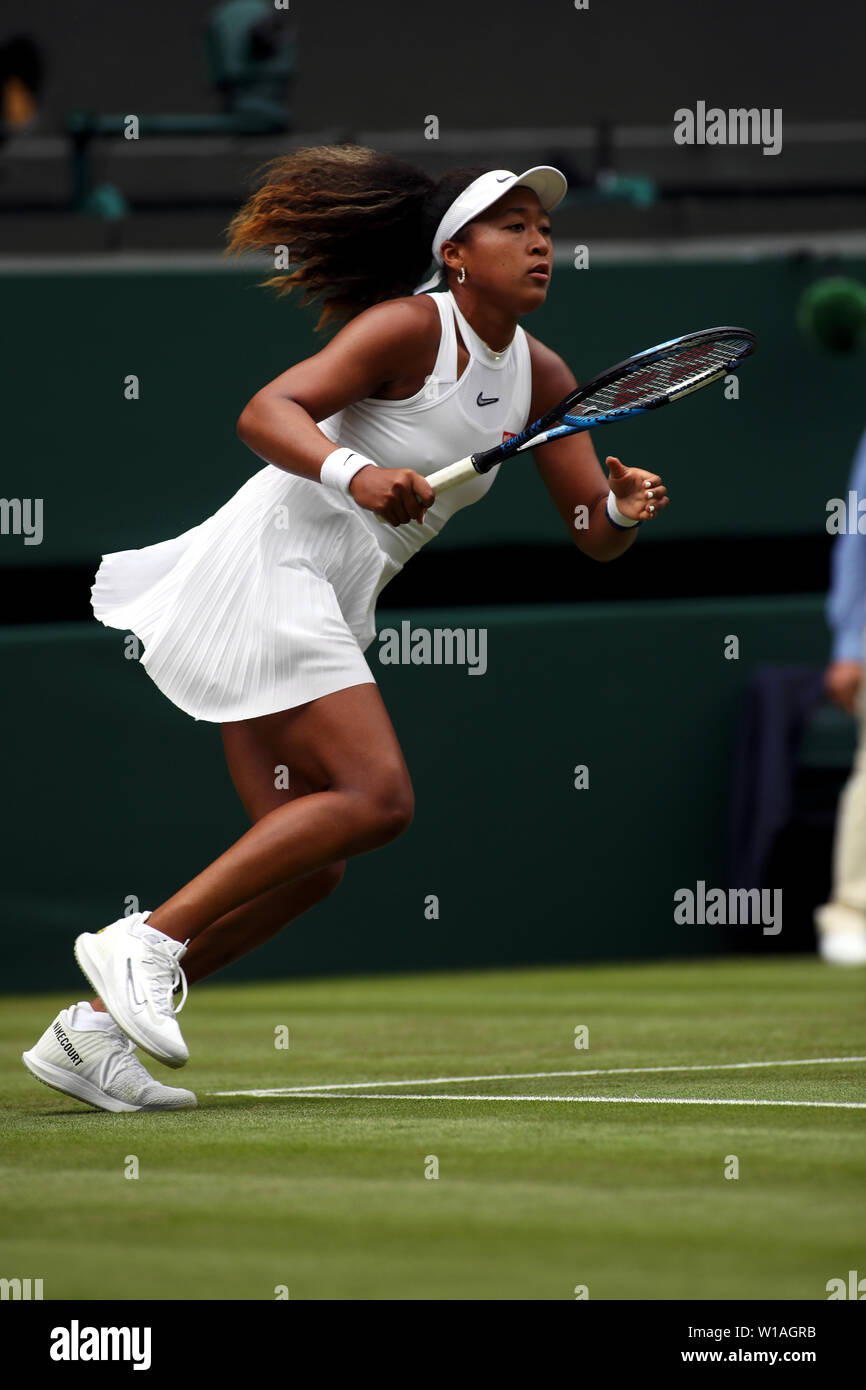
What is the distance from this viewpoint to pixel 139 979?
4.34 meters

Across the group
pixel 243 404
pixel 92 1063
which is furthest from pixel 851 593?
pixel 92 1063

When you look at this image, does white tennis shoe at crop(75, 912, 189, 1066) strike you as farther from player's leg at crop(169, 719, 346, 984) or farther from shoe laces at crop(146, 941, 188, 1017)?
player's leg at crop(169, 719, 346, 984)

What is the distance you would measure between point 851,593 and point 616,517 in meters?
3.19

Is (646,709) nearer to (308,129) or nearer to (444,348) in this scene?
(444,348)

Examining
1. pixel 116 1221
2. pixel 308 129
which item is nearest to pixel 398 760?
pixel 116 1221

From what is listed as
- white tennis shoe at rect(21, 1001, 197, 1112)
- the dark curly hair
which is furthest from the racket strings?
white tennis shoe at rect(21, 1001, 197, 1112)

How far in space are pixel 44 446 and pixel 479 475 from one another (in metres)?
4.45

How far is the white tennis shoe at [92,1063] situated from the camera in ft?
14.9

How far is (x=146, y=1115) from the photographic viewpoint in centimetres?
460

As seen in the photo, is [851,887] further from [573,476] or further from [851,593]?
[573,476]

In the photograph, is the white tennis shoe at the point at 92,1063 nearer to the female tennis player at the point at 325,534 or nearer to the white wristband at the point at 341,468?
the female tennis player at the point at 325,534

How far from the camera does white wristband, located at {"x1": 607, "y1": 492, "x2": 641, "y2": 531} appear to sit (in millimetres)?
4793

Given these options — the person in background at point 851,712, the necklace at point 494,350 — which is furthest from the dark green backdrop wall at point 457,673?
the necklace at point 494,350

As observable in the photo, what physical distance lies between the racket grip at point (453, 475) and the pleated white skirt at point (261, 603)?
277 mm
